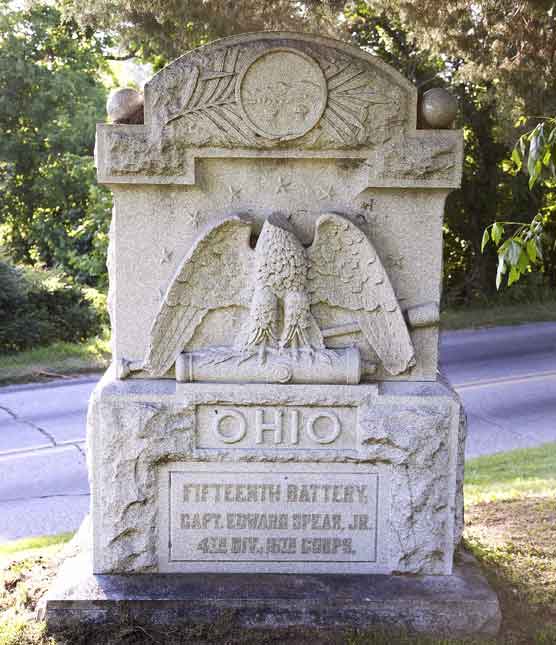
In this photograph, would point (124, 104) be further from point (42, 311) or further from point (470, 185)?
point (470, 185)

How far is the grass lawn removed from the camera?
3.61 meters

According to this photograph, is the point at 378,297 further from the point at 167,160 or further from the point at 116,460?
the point at 116,460

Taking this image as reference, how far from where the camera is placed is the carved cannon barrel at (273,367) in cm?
389

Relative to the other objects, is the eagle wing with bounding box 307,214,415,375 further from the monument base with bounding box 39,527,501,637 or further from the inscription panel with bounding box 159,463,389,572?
the monument base with bounding box 39,527,501,637

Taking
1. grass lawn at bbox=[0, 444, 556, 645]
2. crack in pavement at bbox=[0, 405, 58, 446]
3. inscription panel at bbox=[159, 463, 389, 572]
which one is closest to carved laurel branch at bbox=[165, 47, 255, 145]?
inscription panel at bbox=[159, 463, 389, 572]

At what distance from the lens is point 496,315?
15086mm

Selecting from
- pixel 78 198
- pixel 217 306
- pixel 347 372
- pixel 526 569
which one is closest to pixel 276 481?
pixel 347 372

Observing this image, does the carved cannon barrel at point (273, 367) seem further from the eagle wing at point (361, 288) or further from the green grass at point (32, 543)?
the green grass at point (32, 543)

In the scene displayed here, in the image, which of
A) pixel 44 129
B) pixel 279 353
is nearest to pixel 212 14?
pixel 279 353

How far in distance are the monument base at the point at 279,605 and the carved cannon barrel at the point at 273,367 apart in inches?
39.8

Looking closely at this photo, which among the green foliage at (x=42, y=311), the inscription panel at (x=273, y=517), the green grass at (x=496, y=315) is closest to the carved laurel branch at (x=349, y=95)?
the inscription panel at (x=273, y=517)

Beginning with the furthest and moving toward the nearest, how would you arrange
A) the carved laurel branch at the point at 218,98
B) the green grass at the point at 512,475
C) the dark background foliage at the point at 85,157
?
the dark background foliage at the point at 85,157
the green grass at the point at 512,475
the carved laurel branch at the point at 218,98

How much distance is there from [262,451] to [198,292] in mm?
862

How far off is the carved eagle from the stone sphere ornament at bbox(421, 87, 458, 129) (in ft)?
2.13
